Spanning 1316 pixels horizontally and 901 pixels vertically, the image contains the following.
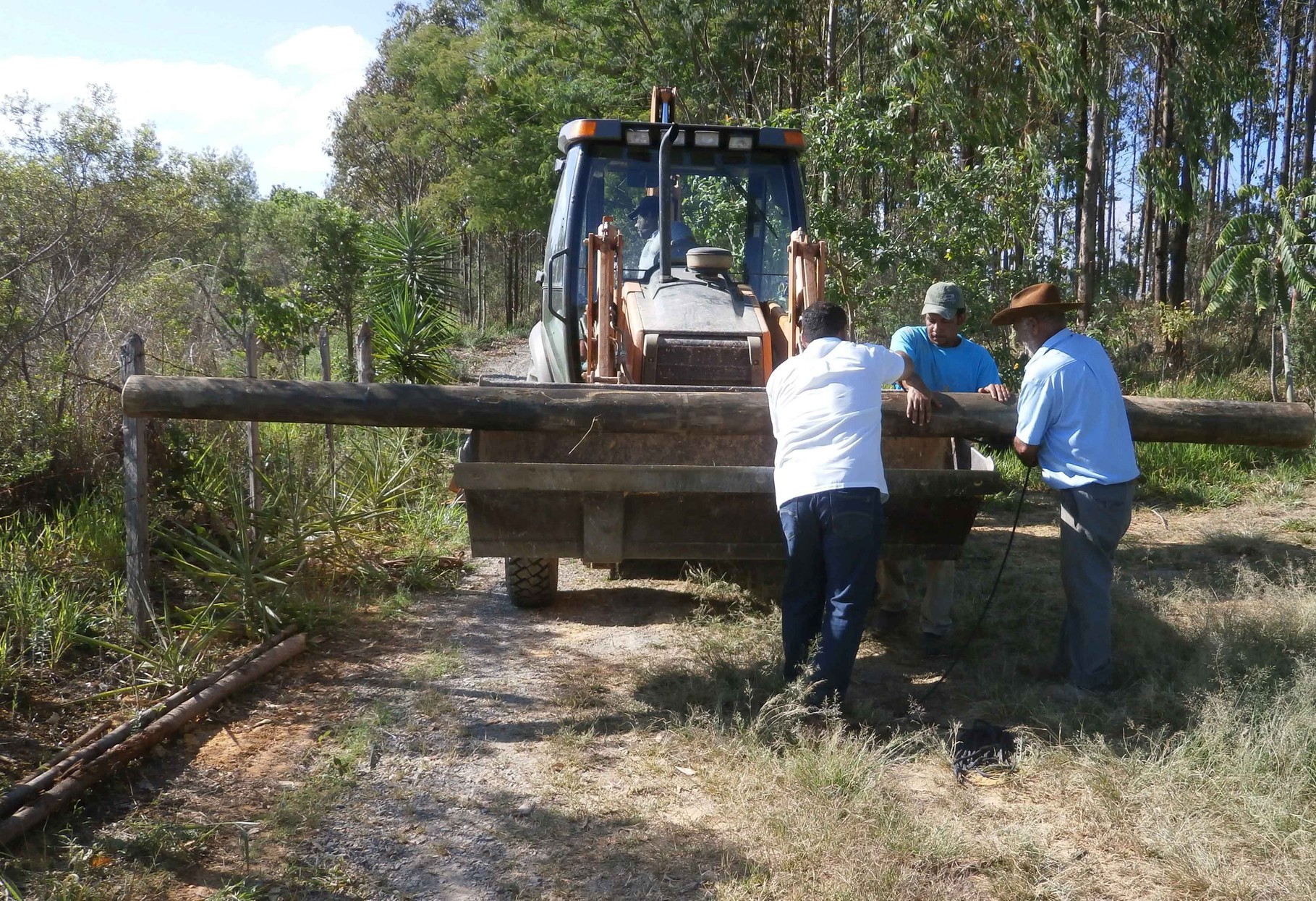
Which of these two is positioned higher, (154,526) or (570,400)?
(570,400)

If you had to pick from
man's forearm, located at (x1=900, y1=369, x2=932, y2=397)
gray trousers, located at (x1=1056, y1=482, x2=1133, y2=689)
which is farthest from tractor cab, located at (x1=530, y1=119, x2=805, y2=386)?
gray trousers, located at (x1=1056, y1=482, x2=1133, y2=689)

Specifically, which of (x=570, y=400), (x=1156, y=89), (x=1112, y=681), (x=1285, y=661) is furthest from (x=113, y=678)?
(x=1156, y=89)

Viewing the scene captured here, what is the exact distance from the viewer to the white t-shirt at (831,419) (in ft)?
14.5

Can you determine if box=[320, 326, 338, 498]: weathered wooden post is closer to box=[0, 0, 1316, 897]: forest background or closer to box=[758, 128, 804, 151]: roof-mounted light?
box=[0, 0, 1316, 897]: forest background

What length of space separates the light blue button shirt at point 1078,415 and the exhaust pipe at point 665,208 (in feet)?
7.97

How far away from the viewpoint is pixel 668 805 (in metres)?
3.96

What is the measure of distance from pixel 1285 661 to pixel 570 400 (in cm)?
350

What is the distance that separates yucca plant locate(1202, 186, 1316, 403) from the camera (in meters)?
13.0

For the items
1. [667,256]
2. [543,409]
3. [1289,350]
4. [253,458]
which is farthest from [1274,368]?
[253,458]

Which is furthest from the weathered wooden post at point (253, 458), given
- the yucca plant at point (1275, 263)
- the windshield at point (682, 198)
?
the yucca plant at point (1275, 263)

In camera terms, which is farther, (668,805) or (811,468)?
(811,468)

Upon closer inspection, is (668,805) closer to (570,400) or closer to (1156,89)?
Result: (570,400)

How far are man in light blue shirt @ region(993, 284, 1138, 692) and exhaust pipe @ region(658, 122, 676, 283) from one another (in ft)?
7.58

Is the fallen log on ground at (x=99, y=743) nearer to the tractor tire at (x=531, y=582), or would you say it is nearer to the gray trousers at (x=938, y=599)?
the tractor tire at (x=531, y=582)
